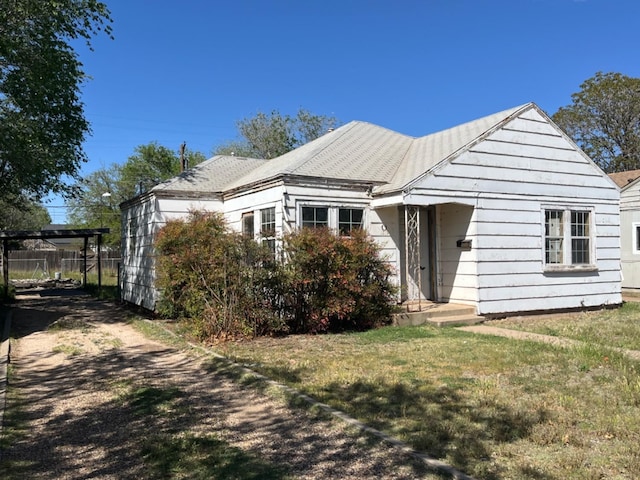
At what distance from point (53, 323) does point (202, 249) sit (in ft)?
16.8

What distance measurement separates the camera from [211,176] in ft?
47.9

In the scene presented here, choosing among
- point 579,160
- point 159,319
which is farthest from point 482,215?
point 159,319

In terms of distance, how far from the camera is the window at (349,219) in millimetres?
11469

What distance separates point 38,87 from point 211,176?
471 cm

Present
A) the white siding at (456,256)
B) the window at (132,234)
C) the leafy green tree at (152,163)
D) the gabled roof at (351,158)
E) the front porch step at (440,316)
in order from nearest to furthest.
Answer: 1. the front porch step at (440,316)
2. the gabled roof at (351,158)
3. the white siding at (456,256)
4. the window at (132,234)
5. the leafy green tree at (152,163)

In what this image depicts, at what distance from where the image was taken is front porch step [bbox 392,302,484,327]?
1069cm

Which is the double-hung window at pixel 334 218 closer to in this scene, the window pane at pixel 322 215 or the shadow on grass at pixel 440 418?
the window pane at pixel 322 215

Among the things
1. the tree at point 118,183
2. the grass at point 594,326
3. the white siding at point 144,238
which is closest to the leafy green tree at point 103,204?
the tree at point 118,183

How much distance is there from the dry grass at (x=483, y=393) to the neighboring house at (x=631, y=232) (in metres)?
11.9

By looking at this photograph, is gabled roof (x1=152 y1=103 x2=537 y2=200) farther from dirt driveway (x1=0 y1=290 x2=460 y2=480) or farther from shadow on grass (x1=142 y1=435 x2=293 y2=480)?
shadow on grass (x1=142 y1=435 x2=293 y2=480)

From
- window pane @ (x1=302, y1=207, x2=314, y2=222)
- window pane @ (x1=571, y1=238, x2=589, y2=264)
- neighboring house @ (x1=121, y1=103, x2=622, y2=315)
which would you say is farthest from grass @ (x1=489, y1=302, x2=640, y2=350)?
window pane @ (x1=302, y1=207, x2=314, y2=222)

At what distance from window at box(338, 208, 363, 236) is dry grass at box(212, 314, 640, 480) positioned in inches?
111

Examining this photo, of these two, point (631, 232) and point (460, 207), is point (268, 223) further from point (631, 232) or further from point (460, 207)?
point (631, 232)

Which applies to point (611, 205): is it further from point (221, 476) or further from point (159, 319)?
point (221, 476)
